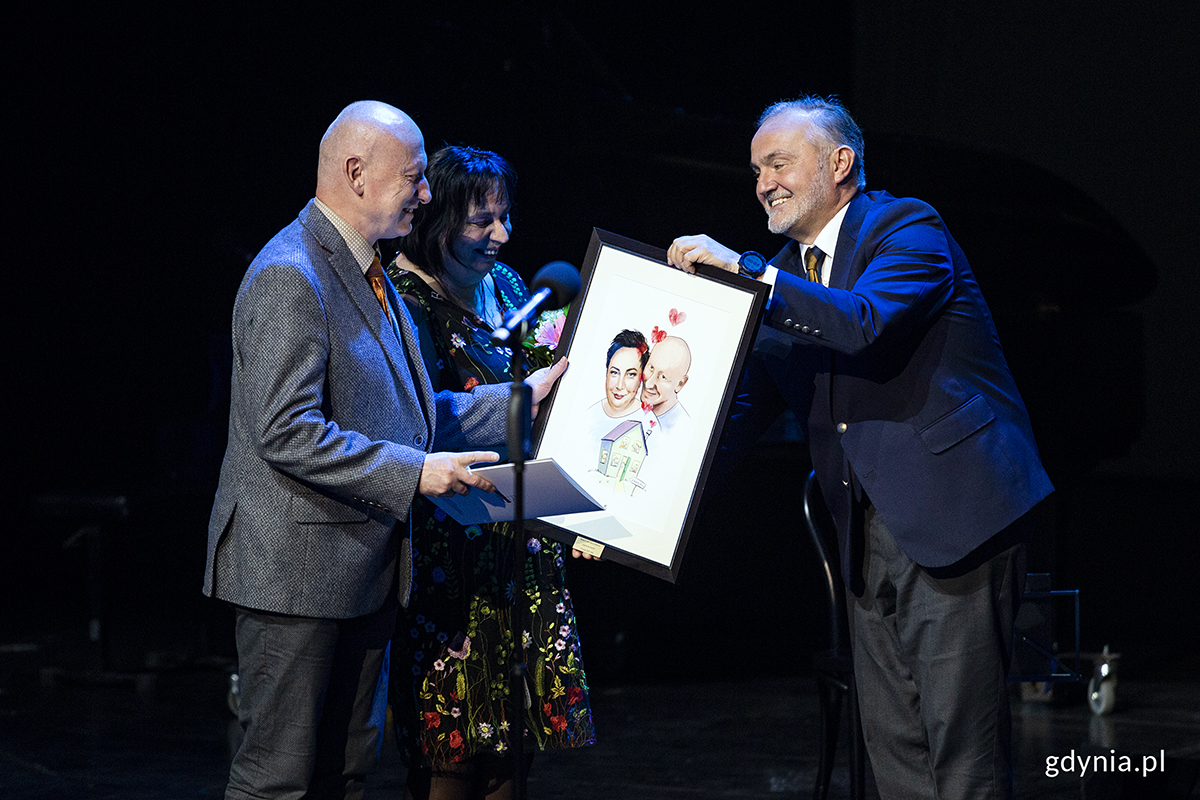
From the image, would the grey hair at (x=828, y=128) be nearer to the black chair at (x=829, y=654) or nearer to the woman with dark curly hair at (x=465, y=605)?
the woman with dark curly hair at (x=465, y=605)

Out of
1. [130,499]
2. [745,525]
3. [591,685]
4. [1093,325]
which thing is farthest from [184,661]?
[1093,325]

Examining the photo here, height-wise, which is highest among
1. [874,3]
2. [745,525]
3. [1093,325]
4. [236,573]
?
[874,3]

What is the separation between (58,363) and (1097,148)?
24.4ft

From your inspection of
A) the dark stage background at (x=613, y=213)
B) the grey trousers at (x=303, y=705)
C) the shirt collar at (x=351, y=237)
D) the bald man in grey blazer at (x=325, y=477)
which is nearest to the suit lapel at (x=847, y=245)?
the bald man in grey blazer at (x=325, y=477)

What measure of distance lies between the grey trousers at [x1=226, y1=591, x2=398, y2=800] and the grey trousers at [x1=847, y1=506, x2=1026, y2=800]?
1051mm

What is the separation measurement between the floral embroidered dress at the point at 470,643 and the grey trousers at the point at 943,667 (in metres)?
0.69

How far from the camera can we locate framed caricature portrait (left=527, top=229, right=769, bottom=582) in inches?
103

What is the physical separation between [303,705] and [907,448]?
4.15ft

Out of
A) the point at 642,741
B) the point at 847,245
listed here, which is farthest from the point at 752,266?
the point at 642,741

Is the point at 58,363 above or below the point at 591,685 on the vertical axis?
above

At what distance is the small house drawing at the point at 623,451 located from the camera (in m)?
2.67

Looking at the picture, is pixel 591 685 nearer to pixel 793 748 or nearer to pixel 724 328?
pixel 793 748

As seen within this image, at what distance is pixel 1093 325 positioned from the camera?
5707 mm

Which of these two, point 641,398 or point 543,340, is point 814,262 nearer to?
point 641,398
